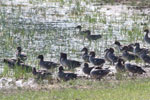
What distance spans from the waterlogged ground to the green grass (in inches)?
167

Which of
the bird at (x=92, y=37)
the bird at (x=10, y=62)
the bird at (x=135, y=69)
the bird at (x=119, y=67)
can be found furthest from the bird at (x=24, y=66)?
the bird at (x=92, y=37)

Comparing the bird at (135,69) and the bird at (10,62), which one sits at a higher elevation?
the bird at (135,69)

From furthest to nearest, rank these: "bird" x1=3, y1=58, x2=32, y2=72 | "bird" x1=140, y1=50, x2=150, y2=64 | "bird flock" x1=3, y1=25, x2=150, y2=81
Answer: "bird" x1=140, y1=50, x2=150, y2=64, "bird" x1=3, y1=58, x2=32, y2=72, "bird flock" x1=3, y1=25, x2=150, y2=81

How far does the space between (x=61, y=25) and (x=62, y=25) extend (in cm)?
5

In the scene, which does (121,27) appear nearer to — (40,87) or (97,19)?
(97,19)

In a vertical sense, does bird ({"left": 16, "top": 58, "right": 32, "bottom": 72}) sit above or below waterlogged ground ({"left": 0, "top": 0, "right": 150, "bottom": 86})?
above

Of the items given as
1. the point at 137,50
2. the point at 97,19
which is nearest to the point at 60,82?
the point at 137,50

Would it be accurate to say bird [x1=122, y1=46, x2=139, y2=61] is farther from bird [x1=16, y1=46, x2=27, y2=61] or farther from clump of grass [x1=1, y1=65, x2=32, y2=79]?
clump of grass [x1=1, y1=65, x2=32, y2=79]

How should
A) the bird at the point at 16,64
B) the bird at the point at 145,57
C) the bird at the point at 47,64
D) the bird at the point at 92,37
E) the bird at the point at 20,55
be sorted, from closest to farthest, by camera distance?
the bird at the point at 16,64, the bird at the point at 47,64, the bird at the point at 145,57, the bird at the point at 20,55, the bird at the point at 92,37

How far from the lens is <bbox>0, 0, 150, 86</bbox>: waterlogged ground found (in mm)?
23469

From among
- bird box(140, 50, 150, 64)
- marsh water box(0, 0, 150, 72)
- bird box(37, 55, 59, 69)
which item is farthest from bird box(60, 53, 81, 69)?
bird box(140, 50, 150, 64)

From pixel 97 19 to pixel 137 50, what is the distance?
24.5ft

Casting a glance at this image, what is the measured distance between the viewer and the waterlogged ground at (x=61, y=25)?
2347cm

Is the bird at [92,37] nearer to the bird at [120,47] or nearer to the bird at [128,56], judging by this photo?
the bird at [120,47]
